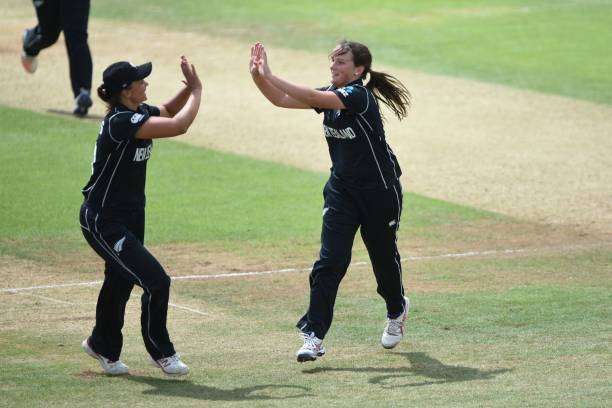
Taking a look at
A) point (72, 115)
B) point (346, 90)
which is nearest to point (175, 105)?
point (346, 90)

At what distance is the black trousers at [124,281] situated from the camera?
8.06 metres

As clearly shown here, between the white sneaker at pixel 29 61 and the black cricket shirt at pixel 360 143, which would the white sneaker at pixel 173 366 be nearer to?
the black cricket shirt at pixel 360 143

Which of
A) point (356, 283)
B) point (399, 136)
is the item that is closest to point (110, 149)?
point (356, 283)

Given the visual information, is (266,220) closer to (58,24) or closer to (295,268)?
(295,268)

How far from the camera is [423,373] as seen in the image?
8.32m

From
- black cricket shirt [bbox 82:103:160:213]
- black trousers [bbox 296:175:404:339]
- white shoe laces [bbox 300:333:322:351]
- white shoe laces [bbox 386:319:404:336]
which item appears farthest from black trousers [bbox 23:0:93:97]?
white shoe laces [bbox 300:333:322:351]

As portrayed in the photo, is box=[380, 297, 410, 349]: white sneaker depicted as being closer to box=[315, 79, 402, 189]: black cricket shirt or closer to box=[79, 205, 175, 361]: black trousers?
box=[315, 79, 402, 189]: black cricket shirt

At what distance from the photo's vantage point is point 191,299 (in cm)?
1042

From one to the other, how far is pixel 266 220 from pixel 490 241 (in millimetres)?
2362

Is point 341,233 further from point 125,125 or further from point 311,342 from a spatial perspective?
point 125,125

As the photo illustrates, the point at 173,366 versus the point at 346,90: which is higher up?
the point at 346,90

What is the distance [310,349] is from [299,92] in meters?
1.65

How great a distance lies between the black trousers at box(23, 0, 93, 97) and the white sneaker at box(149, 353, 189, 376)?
384 inches

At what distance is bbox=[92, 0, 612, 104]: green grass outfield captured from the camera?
21188 mm
